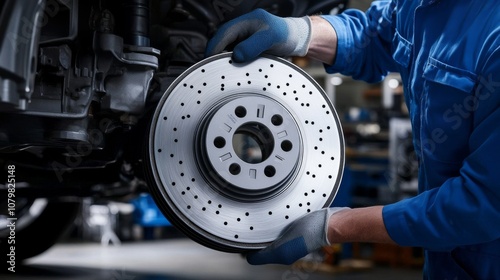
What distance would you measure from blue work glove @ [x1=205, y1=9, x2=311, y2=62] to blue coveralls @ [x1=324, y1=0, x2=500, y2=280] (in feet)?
0.67

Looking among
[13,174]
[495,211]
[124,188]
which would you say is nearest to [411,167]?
[124,188]

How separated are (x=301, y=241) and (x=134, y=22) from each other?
0.51 meters

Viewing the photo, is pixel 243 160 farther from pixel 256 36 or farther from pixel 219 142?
pixel 256 36

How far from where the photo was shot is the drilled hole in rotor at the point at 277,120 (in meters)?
1.07

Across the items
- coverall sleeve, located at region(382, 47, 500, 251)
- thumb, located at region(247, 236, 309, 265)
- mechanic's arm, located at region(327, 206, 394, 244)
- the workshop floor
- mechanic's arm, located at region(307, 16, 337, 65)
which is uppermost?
mechanic's arm, located at region(307, 16, 337, 65)

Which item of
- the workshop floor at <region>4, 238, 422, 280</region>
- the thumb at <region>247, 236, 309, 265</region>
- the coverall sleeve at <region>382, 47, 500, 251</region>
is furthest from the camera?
the workshop floor at <region>4, 238, 422, 280</region>

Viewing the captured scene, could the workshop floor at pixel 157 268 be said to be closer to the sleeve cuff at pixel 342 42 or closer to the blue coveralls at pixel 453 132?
the sleeve cuff at pixel 342 42

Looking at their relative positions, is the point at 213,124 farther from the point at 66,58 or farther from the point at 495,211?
the point at 495,211

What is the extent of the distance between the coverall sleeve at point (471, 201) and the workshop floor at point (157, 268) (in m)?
1.82

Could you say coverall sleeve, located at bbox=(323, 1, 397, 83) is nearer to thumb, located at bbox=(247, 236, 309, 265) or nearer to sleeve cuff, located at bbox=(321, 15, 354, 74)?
sleeve cuff, located at bbox=(321, 15, 354, 74)

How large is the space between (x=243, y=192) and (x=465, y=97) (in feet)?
1.25

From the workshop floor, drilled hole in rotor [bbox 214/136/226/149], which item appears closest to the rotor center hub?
drilled hole in rotor [bbox 214/136/226/149]

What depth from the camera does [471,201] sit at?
911 millimetres

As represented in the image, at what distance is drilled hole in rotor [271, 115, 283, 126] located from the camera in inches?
42.2
